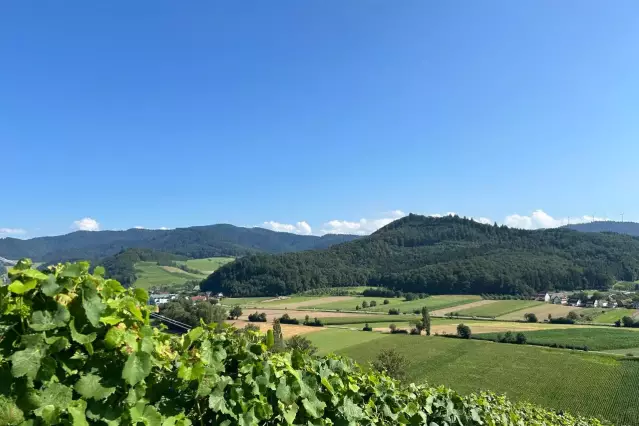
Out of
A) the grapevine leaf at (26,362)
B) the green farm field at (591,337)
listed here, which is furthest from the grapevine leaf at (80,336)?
the green farm field at (591,337)

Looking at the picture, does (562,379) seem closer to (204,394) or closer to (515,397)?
(515,397)

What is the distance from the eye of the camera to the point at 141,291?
7.72 feet

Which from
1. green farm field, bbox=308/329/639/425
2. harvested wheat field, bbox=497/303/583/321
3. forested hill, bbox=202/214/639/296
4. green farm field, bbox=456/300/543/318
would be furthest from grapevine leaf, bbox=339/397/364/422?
forested hill, bbox=202/214/639/296

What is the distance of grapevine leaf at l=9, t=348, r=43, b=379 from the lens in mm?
1882

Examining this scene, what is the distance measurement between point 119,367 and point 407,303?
113845 mm

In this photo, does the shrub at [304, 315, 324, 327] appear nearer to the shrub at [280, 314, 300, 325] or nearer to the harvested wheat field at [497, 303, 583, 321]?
the shrub at [280, 314, 300, 325]

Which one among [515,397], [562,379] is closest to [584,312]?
[562,379]

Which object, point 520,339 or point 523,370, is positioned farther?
point 520,339

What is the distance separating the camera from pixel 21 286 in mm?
1905

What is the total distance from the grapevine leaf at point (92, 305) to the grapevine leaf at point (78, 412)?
39 centimetres

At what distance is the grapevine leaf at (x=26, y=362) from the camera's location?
1.88m

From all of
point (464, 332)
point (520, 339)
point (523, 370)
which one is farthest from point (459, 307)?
point (523, 370)

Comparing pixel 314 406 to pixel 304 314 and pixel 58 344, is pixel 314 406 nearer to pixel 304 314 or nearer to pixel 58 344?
pixel 58 344

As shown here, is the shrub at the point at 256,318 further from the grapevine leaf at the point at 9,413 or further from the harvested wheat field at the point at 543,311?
the grapevine leaf at the point at 9,413
